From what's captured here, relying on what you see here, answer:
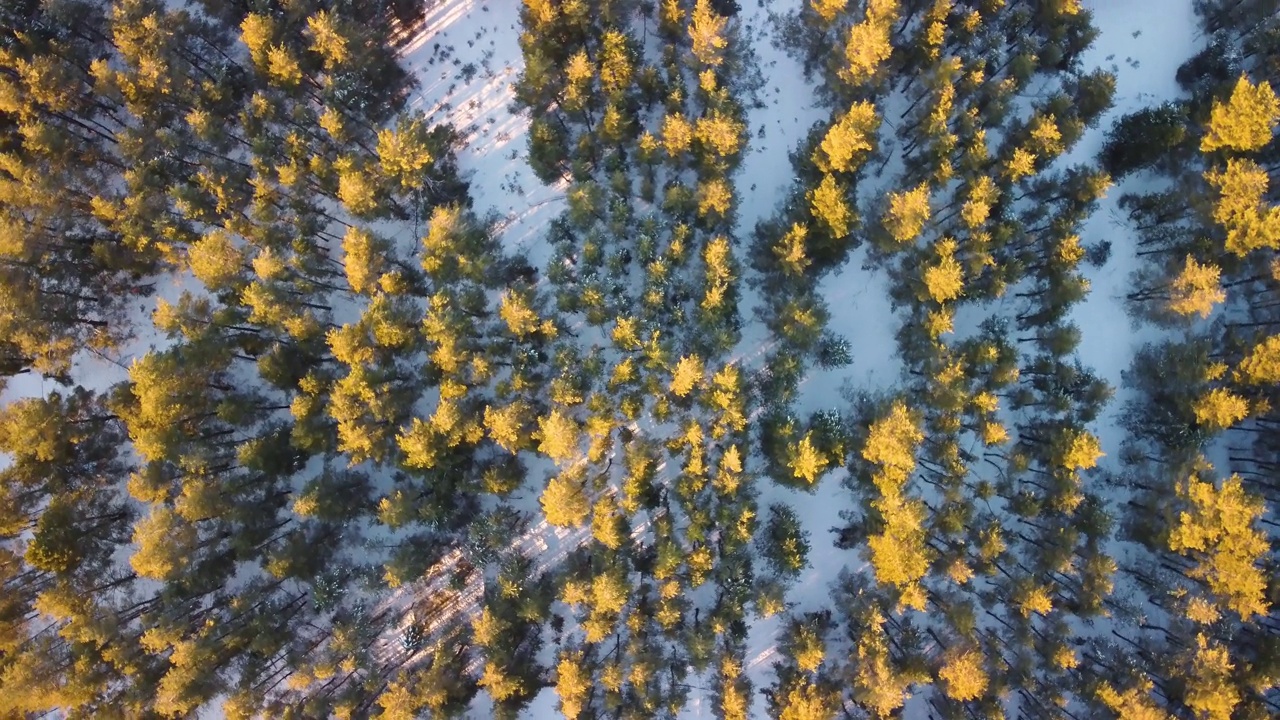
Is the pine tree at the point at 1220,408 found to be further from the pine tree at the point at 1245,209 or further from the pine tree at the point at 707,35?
the pine tree at the point at 707,35

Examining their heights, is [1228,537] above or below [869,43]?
below

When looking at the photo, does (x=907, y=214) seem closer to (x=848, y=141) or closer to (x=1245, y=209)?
(x=848, y=141)

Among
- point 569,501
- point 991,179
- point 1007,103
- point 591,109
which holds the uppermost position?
point 591,109

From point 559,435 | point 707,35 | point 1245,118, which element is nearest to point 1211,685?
point 1245,118

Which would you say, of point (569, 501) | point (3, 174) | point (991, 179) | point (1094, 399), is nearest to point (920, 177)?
point (991, 179)

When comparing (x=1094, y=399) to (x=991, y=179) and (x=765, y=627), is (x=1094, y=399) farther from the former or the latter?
(x=765, y=627)

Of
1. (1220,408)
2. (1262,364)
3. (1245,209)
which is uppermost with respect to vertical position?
(1245,209)

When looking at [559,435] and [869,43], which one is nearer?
[559,435]

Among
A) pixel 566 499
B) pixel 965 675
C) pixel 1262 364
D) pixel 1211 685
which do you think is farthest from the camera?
pixel 1262 364
